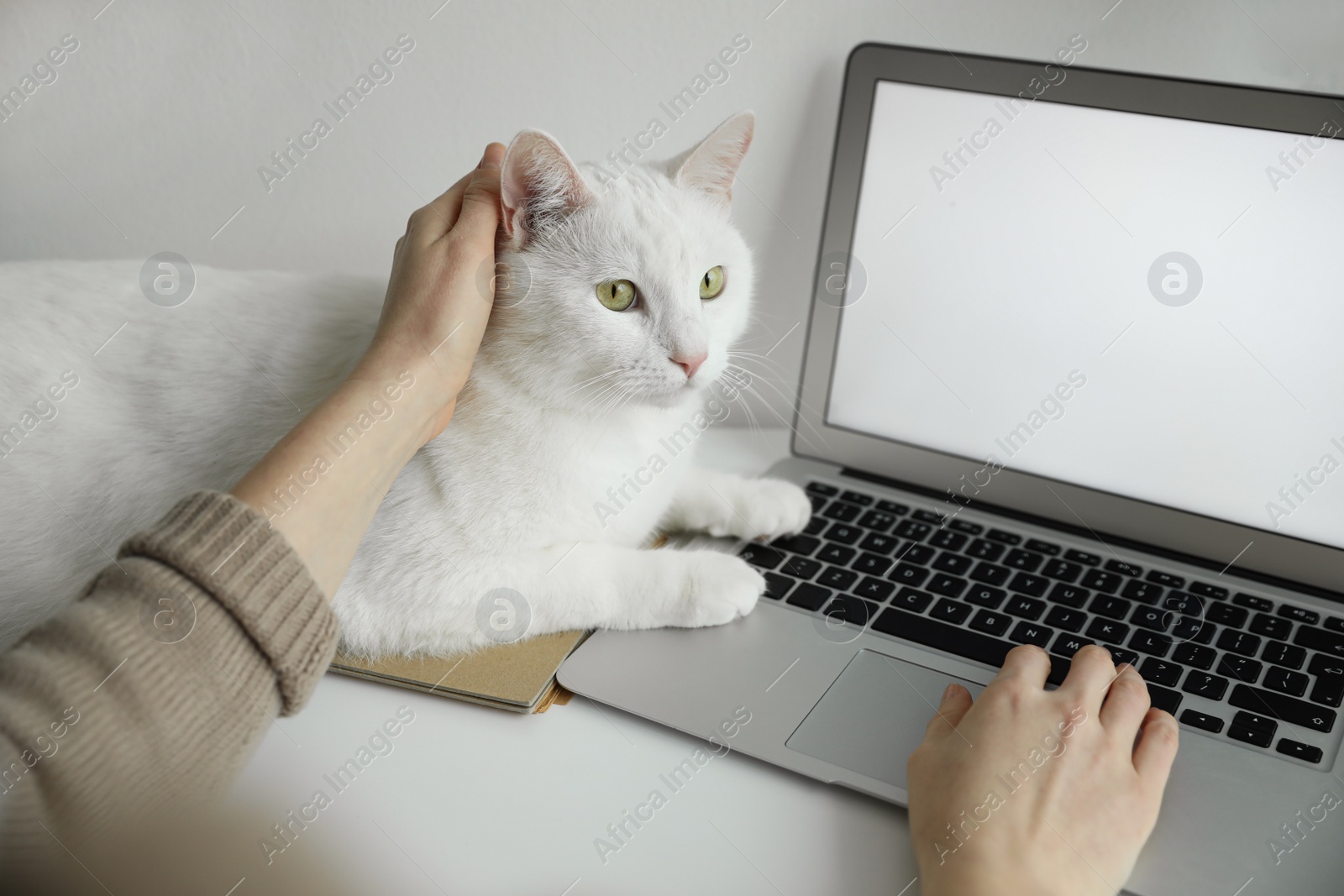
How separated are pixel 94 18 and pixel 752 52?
107 centimetres

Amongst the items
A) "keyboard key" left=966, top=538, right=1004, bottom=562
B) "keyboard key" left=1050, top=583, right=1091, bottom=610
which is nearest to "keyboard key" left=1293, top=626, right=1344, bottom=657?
"keyboard key" left=1050, top=583, right=1091, bottom=610

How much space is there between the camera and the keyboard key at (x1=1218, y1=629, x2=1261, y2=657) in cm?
94

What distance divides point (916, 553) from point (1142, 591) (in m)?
0.26

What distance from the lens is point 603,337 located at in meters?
0.93

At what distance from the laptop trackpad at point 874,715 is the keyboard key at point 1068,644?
109mm

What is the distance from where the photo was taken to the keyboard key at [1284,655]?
3.05 feet

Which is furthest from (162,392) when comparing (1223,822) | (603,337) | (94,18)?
(1223,822)

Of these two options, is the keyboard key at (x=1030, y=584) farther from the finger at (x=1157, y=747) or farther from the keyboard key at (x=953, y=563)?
the finger at (x=1157, y=747)

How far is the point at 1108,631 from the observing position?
3.18ft

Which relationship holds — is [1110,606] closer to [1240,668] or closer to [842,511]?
[1240,668]

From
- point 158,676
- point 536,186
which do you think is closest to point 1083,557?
point 536,186

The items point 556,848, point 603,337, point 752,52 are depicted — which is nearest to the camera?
point 556,848

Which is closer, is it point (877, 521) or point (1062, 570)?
point (1062, 570)

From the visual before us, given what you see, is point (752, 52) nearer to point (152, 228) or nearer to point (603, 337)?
point (603, 337)
